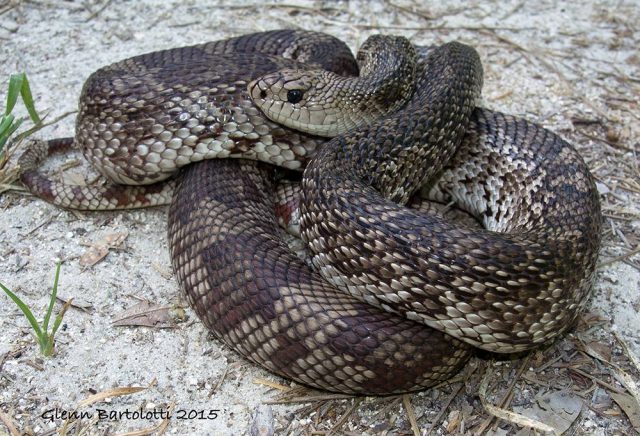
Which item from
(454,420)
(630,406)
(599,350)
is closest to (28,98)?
(454,420)

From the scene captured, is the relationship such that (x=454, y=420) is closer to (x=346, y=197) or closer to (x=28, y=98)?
(x=346, y=197)

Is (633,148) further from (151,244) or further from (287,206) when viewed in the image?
(151,244)

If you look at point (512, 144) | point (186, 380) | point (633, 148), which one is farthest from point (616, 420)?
A: point (633, 148)

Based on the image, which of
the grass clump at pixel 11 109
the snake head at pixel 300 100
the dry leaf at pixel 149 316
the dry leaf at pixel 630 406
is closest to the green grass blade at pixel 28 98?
the grass clump at pixel 11 109

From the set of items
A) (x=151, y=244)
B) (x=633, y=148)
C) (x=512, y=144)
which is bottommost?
(x=151, y=244)

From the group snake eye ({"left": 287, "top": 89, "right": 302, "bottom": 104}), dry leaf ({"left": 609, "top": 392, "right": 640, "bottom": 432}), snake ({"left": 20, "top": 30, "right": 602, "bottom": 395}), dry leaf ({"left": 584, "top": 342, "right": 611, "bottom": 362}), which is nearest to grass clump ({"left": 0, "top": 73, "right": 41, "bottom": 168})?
snake ({"left": 20, "top": 30, "right": 602, "bottom": 395})

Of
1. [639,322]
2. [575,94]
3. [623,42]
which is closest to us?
[639,322]

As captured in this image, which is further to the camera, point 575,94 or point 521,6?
point 521,6

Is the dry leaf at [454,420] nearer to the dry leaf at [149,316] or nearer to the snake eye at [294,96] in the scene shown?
the dry leaf at [149,316]
